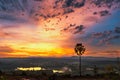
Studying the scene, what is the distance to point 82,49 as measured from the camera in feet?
328

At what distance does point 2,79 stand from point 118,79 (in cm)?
2176

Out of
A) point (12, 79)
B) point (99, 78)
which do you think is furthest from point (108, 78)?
point (12, 79)

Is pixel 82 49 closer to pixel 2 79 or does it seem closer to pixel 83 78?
pixel 83 78

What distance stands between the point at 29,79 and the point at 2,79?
450 inches

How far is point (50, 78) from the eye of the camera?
74.9m

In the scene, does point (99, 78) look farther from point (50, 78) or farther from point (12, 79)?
point (12, 79)

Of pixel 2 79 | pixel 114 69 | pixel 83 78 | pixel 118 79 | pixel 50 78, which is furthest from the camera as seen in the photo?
pixel 114 69

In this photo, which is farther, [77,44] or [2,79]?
[77,44]

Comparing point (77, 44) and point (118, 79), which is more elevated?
point (77, 44)

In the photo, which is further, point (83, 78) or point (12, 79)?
point (83, 78)

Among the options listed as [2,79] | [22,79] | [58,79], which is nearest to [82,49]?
[58,79]

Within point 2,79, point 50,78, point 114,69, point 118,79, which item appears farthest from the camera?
point 114,69

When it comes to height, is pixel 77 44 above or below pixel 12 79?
above

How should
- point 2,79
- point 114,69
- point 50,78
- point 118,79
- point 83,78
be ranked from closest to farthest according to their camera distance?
1. point 2,79
2. point 118,79
3. point 50,78
4. point 83,78
5. point 114,69
